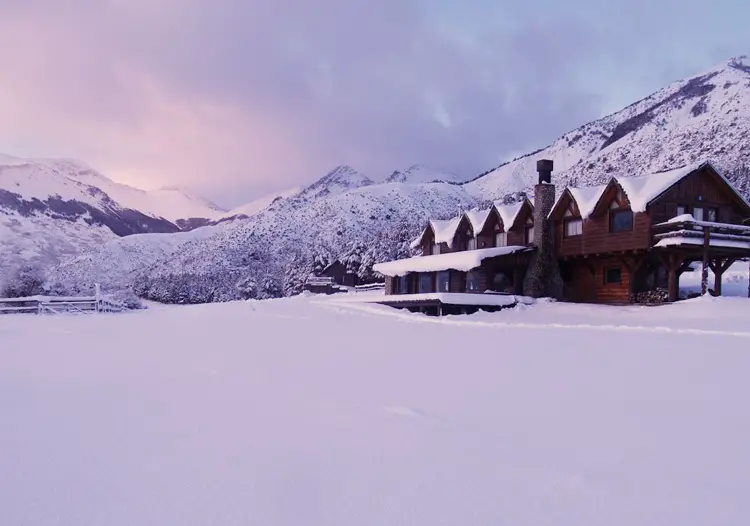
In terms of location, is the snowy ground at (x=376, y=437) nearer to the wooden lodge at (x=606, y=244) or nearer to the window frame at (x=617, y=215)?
the wooden lodge at (x=606, y=244)

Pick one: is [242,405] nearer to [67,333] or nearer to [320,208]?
[67,333]

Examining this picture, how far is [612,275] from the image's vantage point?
3114 cm

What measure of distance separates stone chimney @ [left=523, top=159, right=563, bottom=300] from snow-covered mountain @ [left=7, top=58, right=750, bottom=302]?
92.4 feet

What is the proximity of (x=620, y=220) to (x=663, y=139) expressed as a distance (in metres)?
60.0

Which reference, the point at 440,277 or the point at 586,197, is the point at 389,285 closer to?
the point at 440,277

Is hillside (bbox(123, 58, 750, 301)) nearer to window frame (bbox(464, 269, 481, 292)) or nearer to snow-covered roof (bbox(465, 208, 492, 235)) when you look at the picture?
snow-covered roof (bbox(465, 208, 492, 235))

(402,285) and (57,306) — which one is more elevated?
(402,285)

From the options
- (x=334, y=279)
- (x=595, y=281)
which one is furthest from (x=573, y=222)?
(x=334, y=279)

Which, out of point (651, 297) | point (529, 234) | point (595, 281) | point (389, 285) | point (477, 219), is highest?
point (477, 219)

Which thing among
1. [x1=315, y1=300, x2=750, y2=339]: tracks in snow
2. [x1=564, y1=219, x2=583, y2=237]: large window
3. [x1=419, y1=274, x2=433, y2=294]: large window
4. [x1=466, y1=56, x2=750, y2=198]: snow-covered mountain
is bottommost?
[x1=315, y1=300, x2=750, y2=339]: tracks in snow

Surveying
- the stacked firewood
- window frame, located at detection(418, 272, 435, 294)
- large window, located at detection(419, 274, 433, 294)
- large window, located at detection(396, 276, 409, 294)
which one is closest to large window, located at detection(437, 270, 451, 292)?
window frame, located at detection(418, 272, 435, 294)

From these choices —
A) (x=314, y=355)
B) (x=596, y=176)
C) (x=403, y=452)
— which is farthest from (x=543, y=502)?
(x=596, y=176)

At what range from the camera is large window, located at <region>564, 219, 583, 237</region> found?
31.5 m

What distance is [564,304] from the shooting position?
28922 mm
